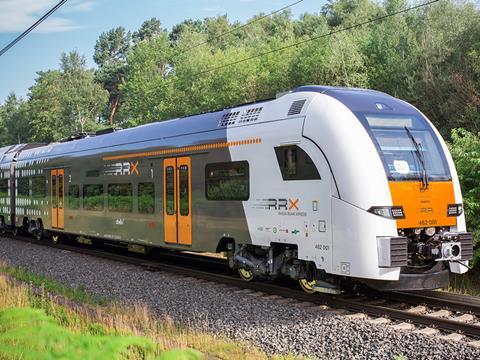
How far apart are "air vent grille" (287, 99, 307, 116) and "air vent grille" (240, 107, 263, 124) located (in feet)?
3.07

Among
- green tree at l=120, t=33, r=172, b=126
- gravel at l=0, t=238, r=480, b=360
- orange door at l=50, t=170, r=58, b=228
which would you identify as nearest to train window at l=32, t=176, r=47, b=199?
orange door at l=50, t=170, r=58, b=228

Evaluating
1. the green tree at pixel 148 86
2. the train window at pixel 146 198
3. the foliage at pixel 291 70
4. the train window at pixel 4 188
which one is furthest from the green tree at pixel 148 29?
the train window at pixel 146 198

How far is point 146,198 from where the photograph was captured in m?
14.3

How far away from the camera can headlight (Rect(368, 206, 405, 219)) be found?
27.7 feet

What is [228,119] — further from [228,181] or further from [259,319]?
[259,319]

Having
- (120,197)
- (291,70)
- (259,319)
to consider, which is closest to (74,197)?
(120,197)

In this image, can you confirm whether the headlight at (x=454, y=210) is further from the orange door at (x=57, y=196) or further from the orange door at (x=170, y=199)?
→ the orange door at (x=57, y=196)

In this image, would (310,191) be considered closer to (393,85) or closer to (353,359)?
(353,359)

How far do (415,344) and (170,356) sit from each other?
12.0 ft

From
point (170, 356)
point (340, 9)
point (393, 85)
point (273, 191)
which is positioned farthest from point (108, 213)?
point (340, 9)

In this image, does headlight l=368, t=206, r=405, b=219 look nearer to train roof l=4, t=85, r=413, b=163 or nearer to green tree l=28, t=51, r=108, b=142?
train roof l=4, t=85, r=413, b=163

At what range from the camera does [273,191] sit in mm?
10148

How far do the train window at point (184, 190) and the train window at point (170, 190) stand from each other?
36cm

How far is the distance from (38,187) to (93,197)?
5055 millimetres
